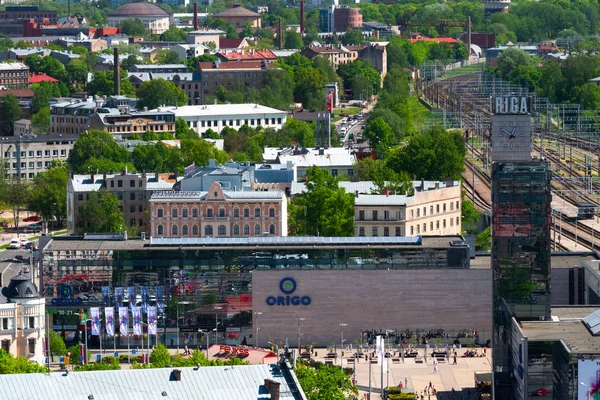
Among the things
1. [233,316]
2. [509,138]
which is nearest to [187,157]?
[233,316]

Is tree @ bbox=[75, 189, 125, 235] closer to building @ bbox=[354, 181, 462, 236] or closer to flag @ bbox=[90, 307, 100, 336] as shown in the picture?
building @ bbox=[354, 181, 462, 236]

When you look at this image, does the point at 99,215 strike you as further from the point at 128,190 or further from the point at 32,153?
the point at 32,153

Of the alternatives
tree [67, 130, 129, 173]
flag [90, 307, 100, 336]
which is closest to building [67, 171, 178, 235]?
tree [67, 130, 129, 173]

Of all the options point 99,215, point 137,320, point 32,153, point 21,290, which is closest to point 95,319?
point 137,320

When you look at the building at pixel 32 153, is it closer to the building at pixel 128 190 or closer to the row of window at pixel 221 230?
the building at pixel 128 190

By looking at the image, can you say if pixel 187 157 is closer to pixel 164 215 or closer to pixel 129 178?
pixel 129 178

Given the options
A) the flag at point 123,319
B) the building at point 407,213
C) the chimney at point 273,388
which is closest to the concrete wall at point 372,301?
the flag at point 123,319
